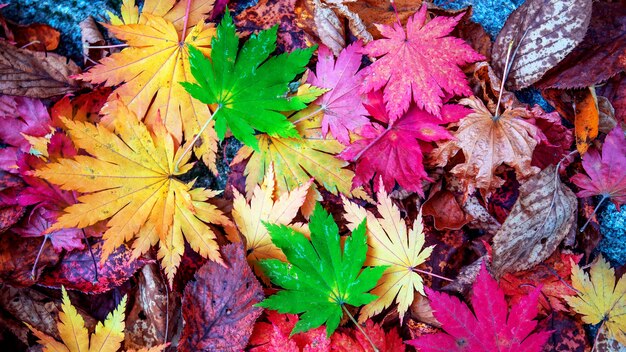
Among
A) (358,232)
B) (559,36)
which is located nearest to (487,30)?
(559,36)

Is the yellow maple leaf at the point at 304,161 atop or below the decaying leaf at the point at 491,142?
below

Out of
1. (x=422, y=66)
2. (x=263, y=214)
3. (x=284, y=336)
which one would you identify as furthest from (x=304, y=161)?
(x=284, y=336)

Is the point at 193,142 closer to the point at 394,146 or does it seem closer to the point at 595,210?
the point at 394,146

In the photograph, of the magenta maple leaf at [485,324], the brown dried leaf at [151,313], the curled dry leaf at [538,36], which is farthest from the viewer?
the brown dried leaf at [151,313]

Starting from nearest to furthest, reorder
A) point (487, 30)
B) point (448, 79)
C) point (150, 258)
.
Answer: point (448, 79), point (150, 258), point (487, 30)

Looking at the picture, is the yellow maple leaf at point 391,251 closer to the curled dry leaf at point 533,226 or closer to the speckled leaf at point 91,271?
the curled dry leaf at point 533,226

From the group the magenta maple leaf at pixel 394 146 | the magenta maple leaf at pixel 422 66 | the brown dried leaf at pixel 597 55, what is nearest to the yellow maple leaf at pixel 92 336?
the magenta maple leaf at pixel 394 146

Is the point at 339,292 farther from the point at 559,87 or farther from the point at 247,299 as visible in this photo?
the point at 559,87

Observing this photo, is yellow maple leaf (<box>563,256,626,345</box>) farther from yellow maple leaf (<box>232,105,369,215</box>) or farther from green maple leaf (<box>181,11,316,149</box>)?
green maple leaf (<box>181,11,316,149</box>)
